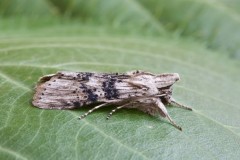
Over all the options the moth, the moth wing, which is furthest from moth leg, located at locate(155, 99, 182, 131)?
the moth wing

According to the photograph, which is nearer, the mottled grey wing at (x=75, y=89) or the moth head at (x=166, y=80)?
the mottled grey wing at (x=75, y=89)

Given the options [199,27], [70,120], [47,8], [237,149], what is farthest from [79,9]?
[237,149]

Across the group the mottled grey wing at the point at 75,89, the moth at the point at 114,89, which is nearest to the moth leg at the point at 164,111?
the moth at the point at 114,89

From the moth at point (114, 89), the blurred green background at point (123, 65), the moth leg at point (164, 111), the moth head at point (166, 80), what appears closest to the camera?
the blurred green background at point (123, 65)

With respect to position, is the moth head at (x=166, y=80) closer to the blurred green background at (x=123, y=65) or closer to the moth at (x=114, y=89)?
the moth at (x=114, y=89)

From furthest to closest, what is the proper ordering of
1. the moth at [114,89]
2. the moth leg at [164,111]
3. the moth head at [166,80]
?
the moth head at [166,80]
the moth at [114,89]
the moth leg at [164,111]

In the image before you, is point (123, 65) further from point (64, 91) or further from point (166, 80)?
point (64, 91)

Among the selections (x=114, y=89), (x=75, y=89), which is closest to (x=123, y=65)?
(x=114, y=89)
